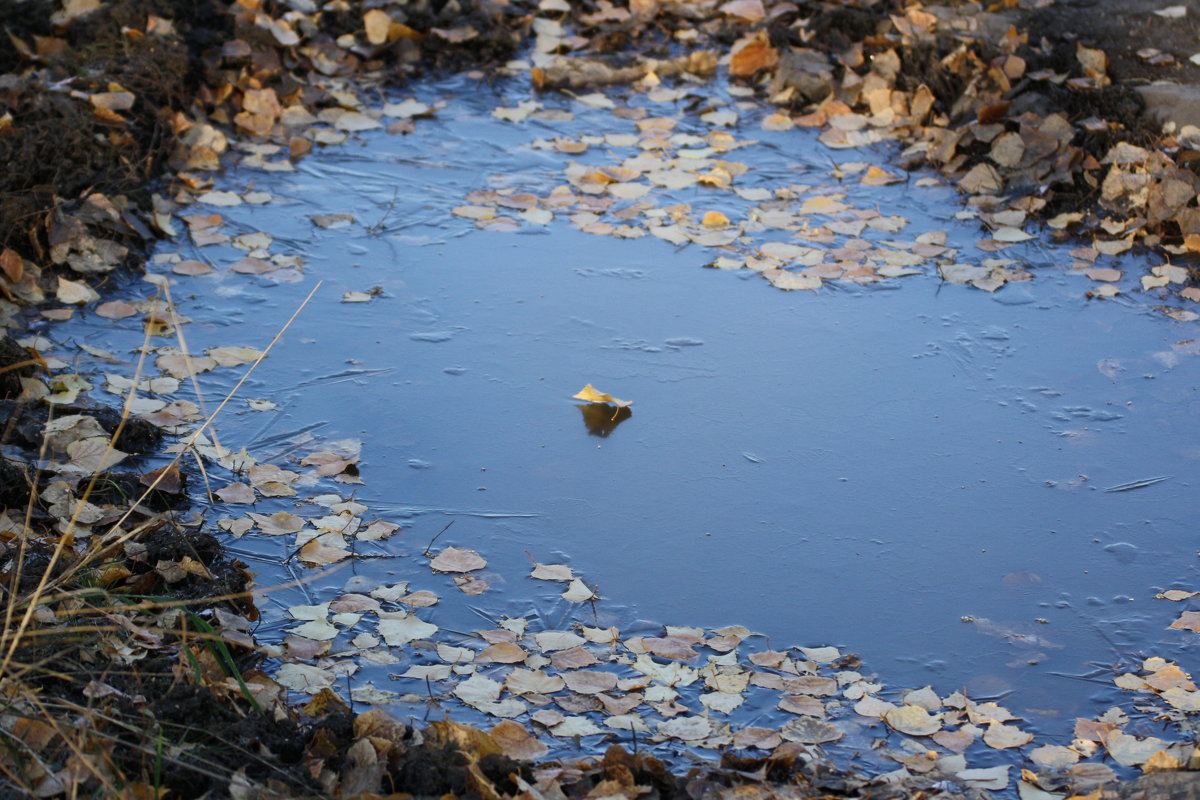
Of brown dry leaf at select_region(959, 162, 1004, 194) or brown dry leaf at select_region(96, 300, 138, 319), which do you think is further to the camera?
brown dry leaf at select_region(959, 162, 1004, 194)

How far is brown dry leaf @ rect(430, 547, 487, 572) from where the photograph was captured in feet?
9.25

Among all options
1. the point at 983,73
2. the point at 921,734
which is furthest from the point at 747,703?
the point at 983,73

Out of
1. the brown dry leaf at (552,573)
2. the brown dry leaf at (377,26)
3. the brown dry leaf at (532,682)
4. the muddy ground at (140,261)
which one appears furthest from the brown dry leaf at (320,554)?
the brown dry leaf at (377,26)

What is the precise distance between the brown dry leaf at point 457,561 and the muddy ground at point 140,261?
462 mm

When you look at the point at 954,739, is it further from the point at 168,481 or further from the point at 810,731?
the point at 168,481

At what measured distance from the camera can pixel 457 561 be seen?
2840mm

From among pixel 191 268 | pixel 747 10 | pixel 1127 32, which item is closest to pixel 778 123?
pixel 747 10

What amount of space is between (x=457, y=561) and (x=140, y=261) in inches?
78.3

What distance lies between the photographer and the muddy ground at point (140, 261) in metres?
2.04

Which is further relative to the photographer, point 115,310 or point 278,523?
point 115,310

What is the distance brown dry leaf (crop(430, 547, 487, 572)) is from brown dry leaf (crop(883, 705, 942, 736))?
1.02 metres

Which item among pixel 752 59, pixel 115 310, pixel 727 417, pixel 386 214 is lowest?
pixel 727 417

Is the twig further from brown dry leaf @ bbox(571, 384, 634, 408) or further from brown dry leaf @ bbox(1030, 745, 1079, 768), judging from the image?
brown dry leaf @ bbox(1030, 745, 1079, 768)

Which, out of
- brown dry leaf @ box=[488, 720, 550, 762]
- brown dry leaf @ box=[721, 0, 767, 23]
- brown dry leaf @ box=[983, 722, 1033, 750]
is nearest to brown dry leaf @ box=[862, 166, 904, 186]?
brown dry leaf @ box=[721, 0, 767, 23]
